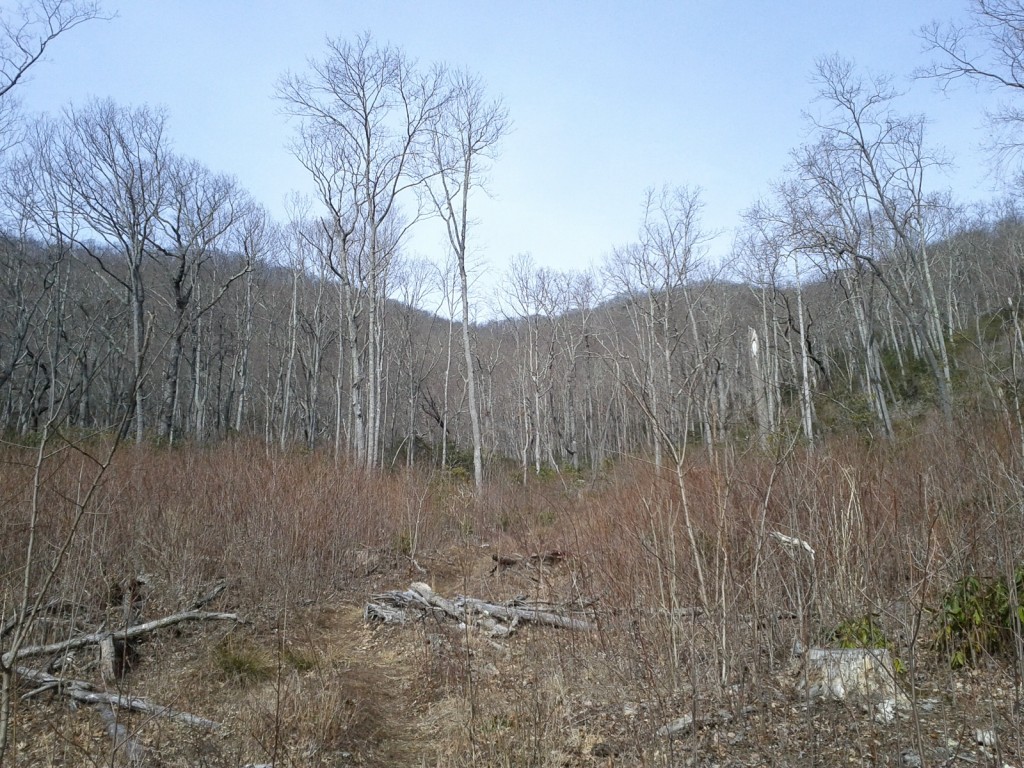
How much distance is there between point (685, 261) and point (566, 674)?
75.9ft

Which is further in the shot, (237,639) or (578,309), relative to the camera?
(578,309)

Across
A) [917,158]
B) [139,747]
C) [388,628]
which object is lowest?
[388,628]

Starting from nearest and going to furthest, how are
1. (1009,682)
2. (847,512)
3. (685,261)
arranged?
(1009,682)
(847,512)
(685,261)

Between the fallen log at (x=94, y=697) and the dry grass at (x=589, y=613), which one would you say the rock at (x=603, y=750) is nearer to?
the dry grass at (x=589, y=613)

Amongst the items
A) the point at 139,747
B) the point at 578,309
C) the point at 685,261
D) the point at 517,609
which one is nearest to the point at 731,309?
the point at 578,309

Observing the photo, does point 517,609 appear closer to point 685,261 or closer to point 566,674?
point 566,674

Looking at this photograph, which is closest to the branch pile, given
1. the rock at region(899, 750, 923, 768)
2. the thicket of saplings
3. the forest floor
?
the forest floor

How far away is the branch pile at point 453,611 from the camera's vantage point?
5500 millimetres

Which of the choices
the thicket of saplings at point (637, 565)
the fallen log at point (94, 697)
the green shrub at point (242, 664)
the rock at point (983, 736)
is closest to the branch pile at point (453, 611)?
the thicket of saplings at point (637, 565)

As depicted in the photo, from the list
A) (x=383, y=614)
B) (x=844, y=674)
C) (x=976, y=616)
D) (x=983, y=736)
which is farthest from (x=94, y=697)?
(x=976, y=616)

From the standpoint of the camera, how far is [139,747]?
118 inches

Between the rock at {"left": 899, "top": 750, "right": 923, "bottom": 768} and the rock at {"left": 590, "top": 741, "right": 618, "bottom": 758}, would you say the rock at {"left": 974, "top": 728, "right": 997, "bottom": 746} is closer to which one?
the rock at {"left": 899, "top": 750, "right": 923, "bottom": 768}

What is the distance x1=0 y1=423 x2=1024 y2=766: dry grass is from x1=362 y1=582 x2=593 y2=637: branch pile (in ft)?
0.57

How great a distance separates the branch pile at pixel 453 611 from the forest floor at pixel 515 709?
0.17 meters
